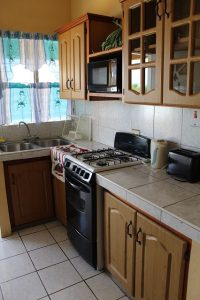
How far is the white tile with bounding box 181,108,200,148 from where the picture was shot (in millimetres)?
1825

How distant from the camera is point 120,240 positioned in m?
1.81

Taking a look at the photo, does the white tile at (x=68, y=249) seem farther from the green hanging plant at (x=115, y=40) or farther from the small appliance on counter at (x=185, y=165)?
the green hanging plant at (x=115, y=40)

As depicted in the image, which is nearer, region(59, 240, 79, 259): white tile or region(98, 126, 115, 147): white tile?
region(59, 240, 79, 259): white tile

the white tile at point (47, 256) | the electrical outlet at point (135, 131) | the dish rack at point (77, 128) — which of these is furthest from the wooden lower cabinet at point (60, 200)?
the electrical outlet at point (135, 131)

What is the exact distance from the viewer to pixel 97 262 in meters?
2.13

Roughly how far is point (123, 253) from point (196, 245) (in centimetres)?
71

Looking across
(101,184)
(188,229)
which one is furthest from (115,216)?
(188,229)

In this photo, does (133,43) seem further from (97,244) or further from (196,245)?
(97,244)

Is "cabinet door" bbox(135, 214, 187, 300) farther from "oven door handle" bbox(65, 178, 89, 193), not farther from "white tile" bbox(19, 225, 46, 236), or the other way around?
"white tile" bbox(19, 225, 46, 236)

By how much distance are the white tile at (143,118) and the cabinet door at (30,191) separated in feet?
3.49

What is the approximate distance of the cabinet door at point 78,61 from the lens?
2441mm

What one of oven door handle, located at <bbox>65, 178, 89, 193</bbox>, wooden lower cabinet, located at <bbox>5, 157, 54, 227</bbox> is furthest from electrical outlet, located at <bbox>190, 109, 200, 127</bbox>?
wooden lower cabinet, located at <bbox>5, 157, 54, 227</bbox>

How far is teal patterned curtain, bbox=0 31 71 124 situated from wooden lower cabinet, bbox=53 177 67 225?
3.00 feet

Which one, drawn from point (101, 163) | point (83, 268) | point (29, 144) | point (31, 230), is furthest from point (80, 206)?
point (29, 144)
